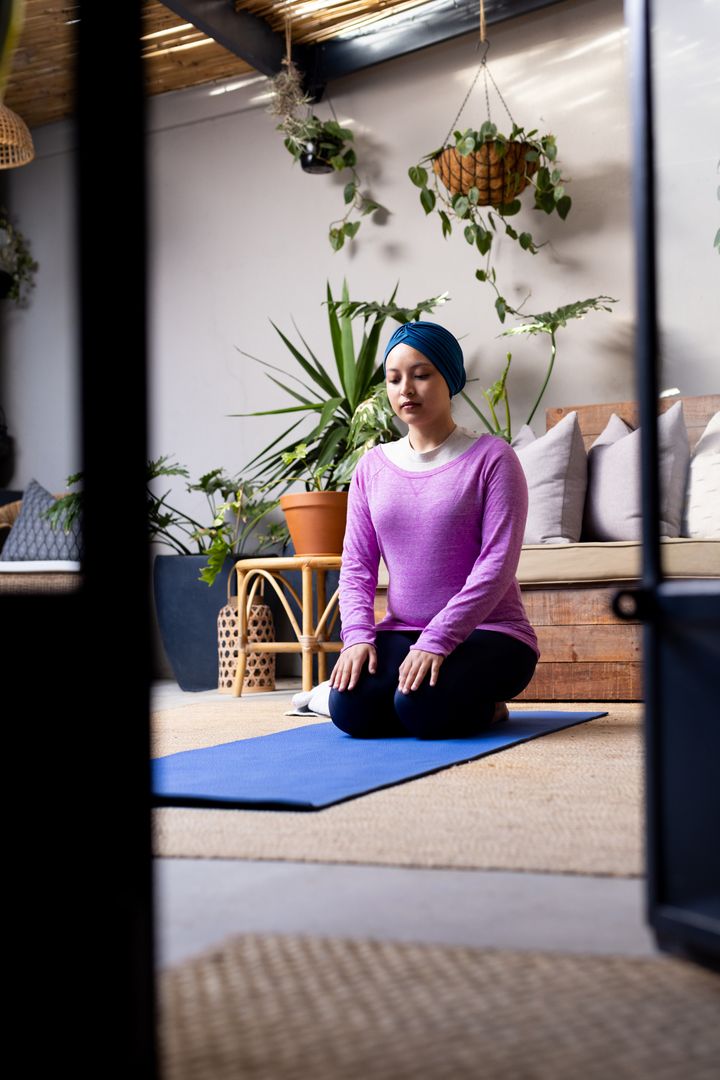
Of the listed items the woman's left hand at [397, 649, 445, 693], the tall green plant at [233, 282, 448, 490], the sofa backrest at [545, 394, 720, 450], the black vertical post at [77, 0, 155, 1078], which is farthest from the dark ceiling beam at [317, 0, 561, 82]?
the black vertical post at [77, 0, 155, 1078]

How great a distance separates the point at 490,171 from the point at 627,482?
1.39m

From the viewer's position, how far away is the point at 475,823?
154cm

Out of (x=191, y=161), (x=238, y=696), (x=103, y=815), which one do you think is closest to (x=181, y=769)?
(x=103, y=815)

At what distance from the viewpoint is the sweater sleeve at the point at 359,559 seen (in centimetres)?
258

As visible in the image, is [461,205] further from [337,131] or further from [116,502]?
[116,502]

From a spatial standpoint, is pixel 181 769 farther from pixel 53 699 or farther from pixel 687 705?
pixel 53 699

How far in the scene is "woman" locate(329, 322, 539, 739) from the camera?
2.39 metres

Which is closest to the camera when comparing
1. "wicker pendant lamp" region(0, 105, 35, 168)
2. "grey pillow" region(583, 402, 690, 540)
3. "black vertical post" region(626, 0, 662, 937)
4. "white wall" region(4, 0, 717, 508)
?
"black vertical post" region(626, 0, 662, 937)

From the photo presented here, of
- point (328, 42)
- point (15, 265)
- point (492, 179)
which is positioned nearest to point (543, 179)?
point (492, 179)

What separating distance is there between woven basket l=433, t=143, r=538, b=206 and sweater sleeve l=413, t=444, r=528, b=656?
7.07 feet

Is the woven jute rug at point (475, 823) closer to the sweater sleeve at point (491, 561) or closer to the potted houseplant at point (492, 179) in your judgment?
the sweater sleeve at point (491, 561)

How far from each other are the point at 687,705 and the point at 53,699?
0.53 metres

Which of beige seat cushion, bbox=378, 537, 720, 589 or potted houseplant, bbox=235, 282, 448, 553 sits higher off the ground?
potted houseplant, bbox=235, 282, 448, 553

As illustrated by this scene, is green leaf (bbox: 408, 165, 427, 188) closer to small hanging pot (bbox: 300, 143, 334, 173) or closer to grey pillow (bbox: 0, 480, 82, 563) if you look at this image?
small hanging pot (bbox: 300, 143, 334, 173)
